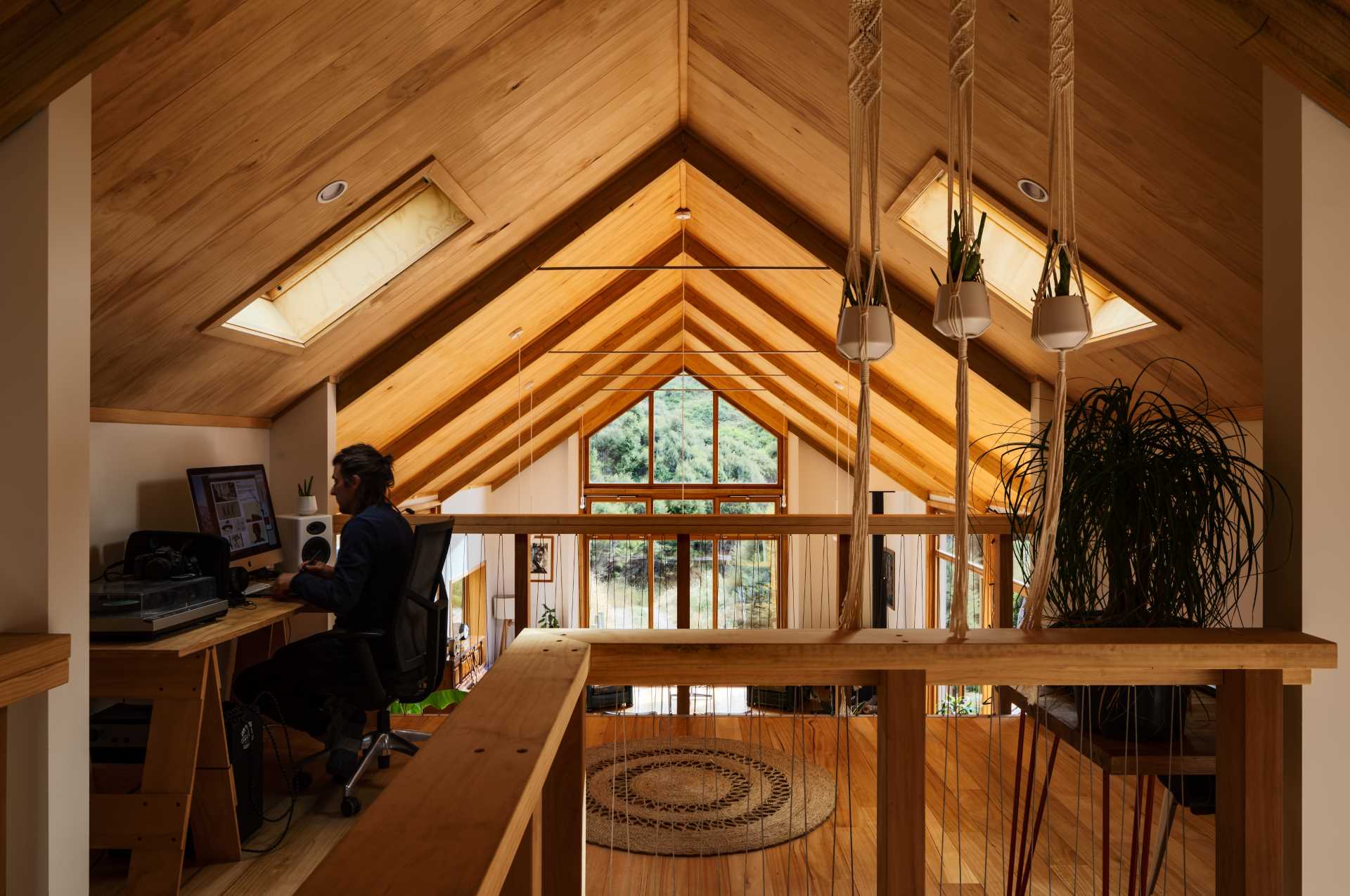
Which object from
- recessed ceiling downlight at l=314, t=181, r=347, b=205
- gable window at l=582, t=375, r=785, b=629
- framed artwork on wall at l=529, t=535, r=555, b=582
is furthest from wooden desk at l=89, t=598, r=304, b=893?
gable window at l=582, t=375, r=785, b=629

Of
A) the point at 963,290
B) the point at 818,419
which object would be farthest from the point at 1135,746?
the point at 818,419

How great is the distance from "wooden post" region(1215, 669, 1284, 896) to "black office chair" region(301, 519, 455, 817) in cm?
236

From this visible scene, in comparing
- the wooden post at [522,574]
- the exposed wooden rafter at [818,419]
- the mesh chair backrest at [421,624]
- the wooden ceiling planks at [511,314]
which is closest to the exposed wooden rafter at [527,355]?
the wooden ceiling planks at [511,314]

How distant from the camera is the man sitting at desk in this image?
114 inches

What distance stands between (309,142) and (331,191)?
0.39 metres

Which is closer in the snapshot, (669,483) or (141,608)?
(141,608)

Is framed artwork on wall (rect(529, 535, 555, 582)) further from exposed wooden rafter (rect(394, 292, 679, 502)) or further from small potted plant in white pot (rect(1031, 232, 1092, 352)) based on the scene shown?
small potted plant in white pot (rect(1031, 232, 1092, 352))

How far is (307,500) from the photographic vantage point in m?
4.32

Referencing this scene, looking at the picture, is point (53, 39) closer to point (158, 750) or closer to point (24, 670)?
point (24, 670)

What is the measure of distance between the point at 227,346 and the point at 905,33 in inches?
112

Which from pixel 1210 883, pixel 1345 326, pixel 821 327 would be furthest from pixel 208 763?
pixel 821 327

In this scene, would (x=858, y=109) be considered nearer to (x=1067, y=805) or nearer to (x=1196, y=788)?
(x=1196, y=788)

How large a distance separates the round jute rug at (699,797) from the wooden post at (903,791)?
3.00 feet

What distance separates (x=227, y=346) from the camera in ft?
11.7
